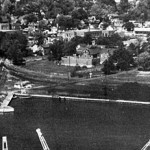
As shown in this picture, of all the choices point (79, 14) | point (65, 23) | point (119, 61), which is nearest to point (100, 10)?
point (79, 14)

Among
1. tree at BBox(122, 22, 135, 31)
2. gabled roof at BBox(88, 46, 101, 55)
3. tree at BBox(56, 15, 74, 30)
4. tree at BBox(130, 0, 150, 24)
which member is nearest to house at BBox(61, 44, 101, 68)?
gabled roof at BBox(88, 46, 101, 55)

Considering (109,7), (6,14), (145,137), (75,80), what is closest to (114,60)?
(75,80)

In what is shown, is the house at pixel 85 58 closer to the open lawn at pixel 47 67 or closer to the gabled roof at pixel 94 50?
the gabled roof at pixel 94 50

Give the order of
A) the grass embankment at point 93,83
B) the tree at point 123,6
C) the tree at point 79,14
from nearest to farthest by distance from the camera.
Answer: the grass embankment at point 93,83
the tree at point 79,14
the tree at point 123,6

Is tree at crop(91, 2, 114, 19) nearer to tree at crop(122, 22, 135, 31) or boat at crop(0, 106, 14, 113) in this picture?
tree at crop(122, 22, 135, 31)

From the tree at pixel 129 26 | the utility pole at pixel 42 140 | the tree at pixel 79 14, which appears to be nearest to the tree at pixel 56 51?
the tree at pixel 129 26

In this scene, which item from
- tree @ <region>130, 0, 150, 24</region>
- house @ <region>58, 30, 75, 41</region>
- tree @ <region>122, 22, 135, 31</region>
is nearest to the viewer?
house @ <region>58, 30, 75, 41</region>

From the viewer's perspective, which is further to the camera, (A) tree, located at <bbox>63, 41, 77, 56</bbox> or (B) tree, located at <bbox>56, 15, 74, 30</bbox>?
(B) tree, located at <bbox>56, 15, 74, 30</bbox>

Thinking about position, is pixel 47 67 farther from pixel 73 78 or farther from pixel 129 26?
pixel 129 26
